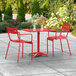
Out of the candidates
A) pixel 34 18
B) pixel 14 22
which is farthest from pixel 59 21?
pixel 14 22

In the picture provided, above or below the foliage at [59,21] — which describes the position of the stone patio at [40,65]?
above

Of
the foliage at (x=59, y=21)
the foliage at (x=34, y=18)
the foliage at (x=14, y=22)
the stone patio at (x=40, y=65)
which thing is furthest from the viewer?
the foliage at (x=34, y=18)

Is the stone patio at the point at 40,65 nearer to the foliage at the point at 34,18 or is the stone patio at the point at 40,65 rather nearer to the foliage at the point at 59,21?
the foliage at the point at 59,21

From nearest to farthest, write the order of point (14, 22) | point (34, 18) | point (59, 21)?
point (59, 21) → point (14, 22) → point (34, 18)

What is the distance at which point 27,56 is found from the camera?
8281 millimetres

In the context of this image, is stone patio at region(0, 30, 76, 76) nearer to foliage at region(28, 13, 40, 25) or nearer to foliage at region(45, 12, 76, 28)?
foliage at region(45, 12, 76, 28)

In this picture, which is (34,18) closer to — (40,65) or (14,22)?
(14,22)

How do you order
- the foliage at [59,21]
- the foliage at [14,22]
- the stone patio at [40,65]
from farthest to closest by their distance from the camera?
the foliage at [14,22] < the foliage at [59,21] < the stone patio at [40,65]

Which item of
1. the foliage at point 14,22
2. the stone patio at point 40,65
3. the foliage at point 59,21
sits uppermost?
the stone patio at point 40,65

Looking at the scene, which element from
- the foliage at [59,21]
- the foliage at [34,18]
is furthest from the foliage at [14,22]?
the foliage at [59,21]

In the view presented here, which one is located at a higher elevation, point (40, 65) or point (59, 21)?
point (40, 65)

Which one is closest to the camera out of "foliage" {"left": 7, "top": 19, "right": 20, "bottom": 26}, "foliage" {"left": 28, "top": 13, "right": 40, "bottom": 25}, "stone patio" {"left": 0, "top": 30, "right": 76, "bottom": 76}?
"stone patio" {"left": 0, "top": 30, "right": 76, "bottom": 76}

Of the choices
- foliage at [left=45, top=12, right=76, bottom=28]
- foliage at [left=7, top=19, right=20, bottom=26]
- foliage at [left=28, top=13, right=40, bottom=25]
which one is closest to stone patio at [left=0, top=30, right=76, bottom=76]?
foliage at [left=45, top=12, right=76, bottom=28]

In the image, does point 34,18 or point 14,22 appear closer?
point 14,22
